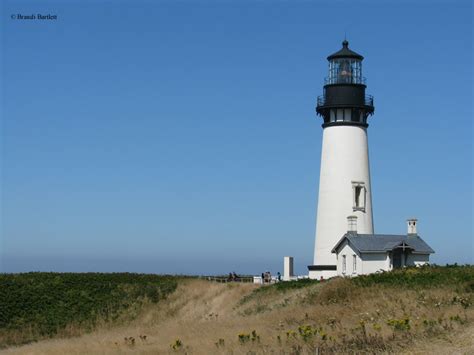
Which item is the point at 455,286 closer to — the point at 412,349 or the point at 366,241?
the point at 412,349

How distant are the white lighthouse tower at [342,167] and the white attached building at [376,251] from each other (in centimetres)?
117

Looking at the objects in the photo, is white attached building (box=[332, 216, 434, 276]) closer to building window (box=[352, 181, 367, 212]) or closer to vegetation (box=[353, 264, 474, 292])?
building window (box=[352, 181, 367, 212])

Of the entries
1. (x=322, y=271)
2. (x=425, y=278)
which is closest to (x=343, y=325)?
(x=425, y=278)

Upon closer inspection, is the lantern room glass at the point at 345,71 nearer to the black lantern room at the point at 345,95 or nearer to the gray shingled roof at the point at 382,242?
the black lantern room at the point at 345,95

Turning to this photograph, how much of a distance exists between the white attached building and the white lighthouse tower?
3.82 feet

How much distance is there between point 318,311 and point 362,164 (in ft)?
71.7

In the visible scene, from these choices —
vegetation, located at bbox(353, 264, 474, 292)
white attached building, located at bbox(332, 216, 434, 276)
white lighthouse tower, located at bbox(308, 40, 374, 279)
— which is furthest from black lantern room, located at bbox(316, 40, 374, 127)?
vegetation, located at bbox(353, 264, 474, 292)

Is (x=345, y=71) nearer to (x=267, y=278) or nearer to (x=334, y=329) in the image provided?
(x=267, y=278)

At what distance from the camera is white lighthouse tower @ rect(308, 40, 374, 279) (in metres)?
44.9

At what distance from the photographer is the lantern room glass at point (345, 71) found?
46.2 m

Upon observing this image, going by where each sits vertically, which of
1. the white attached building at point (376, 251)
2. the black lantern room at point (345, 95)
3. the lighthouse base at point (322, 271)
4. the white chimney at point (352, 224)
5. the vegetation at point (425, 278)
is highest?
the black lantern room at point (345, 95)

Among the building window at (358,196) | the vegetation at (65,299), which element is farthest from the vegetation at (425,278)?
the vegetation at (65,299)

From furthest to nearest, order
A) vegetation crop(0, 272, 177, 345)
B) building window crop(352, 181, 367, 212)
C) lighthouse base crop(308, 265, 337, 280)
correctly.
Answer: building window crop(352, 181, 367, 212) → lighthouse base crop(308, 265, 337, 280) → vegetation crop(0, 272, 177, 345)

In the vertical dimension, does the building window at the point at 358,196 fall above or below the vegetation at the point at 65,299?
above
